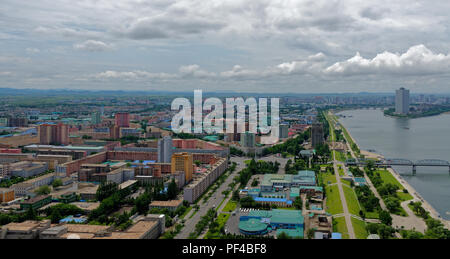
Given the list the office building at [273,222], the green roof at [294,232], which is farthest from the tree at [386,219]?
the green roof at [294,232]

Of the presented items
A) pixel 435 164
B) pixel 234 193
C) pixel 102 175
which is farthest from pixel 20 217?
pixel 435 164

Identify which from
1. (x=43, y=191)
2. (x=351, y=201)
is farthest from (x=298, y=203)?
(x=43, y=191)

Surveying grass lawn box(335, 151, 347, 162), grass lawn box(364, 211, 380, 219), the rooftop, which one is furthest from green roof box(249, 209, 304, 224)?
grass lawn box(335, 151, 347, 162)

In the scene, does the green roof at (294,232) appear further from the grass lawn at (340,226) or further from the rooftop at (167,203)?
the rooftop at (167,203)

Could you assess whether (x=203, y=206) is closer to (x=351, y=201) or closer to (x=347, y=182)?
(x=351, y=201)

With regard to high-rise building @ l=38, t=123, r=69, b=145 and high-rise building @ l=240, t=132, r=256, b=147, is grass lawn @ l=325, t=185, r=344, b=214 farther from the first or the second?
high-rise building @ l=38, t=123, r=69, b=145
